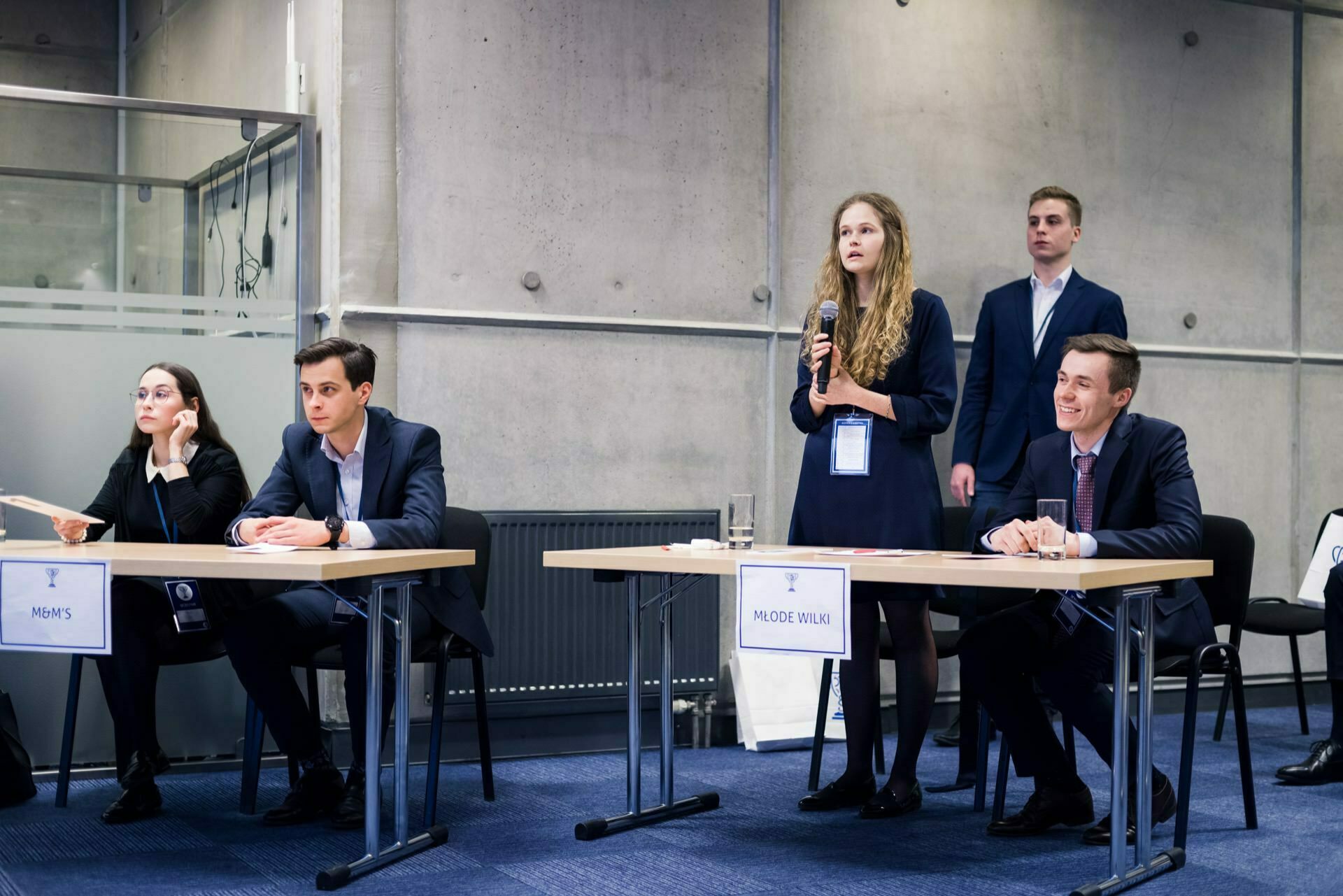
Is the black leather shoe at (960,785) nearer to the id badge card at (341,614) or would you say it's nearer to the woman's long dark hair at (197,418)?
the id badge card at (341,614)

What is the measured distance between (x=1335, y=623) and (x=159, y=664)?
3.33 meters

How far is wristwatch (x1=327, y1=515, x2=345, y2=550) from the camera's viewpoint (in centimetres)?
312

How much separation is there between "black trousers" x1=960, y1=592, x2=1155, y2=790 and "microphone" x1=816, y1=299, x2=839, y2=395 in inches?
27.1

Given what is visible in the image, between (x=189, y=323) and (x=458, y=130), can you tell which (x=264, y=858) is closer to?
(x=189, y=323)

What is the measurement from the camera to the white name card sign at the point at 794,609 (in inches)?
108

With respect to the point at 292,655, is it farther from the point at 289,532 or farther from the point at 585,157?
the point at 585,157

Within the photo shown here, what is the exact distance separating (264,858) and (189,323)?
70.2 inches

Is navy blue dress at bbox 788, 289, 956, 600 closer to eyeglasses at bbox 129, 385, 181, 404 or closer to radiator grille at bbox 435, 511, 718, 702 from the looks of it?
radiator grille at bbox 435, 511, 718, 702

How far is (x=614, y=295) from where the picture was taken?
4688mm

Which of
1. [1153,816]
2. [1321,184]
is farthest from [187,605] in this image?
[1321,184]

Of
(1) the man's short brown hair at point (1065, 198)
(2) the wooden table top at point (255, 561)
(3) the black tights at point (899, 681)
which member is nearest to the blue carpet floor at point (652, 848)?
(3) the black tights at point (899, 681)

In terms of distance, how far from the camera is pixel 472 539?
3.74 meters

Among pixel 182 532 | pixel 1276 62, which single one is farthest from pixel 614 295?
pixel 1276 62

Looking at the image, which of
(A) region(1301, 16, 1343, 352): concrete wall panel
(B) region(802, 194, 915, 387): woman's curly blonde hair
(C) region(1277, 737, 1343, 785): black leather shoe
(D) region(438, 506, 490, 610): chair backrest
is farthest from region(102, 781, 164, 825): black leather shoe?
(A) region(1301, 16, 1343, 352): concrete wall panel
